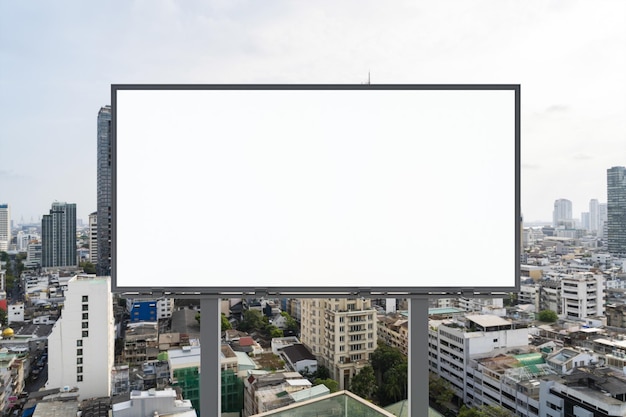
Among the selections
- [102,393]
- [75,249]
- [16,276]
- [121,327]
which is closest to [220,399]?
[102,393]

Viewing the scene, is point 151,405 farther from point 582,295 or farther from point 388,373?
point 582,295

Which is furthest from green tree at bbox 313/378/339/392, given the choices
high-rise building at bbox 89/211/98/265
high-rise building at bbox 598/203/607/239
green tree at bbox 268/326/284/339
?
high-rise building at bbox 598/203/607/239

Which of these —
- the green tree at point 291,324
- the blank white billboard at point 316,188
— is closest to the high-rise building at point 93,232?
the blank white billboard at point 316,188

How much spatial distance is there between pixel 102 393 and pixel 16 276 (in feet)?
8.81

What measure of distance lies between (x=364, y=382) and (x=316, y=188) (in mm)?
1878

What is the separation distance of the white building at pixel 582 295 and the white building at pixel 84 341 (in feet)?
24.3

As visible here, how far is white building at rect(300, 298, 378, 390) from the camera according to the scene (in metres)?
2.69

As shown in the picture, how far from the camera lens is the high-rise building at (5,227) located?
4.36m

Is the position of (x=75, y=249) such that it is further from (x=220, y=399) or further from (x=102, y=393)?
(x=220, y=399)

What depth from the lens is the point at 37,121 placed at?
3225 millimetres

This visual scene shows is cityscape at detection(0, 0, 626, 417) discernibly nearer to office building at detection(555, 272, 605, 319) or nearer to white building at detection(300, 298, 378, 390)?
white building at detection(300, 298, 378, 390)

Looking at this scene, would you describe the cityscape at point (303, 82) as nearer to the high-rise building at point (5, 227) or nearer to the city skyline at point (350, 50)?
the city skyline at point (350, 50)

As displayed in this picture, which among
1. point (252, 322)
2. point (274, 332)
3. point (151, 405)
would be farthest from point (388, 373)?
point (151, 405)

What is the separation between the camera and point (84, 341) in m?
5.11
